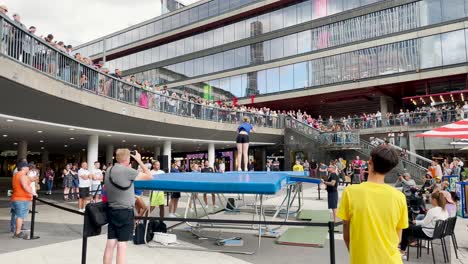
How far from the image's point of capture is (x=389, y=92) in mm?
38938

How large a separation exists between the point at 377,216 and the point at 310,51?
3919 centimetres

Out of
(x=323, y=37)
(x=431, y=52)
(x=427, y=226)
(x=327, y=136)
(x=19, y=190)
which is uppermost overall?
(x=323, y=37)

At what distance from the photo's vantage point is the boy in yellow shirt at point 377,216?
3.08 m

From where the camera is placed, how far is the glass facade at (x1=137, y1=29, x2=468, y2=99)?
107 ft

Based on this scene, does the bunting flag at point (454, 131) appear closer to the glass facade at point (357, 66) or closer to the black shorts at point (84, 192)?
the black shorts at point (84, 192)

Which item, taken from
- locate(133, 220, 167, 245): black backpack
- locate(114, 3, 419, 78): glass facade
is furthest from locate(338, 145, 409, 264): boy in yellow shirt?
locate(114, 3, 419, 78): glass facade

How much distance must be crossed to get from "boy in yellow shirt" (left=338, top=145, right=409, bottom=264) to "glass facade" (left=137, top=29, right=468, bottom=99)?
34.9m

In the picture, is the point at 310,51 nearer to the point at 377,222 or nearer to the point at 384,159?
the point at 384,159

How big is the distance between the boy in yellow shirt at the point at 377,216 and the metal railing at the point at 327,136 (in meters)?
27.3

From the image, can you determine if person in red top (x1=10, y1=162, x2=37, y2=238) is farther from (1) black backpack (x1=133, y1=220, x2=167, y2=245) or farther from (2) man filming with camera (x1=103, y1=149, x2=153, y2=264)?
(2) man filming with camera (x1=103, y1=149, x2=153, y2=264)

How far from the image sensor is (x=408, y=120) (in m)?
30.4

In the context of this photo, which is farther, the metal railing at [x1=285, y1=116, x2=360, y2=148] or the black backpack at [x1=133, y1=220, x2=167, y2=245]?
the metal railing at [x1=285, y1=116, x2=360, y2=148]

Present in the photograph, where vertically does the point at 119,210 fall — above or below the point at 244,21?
below

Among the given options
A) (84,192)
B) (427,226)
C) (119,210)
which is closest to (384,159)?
(119,210)
